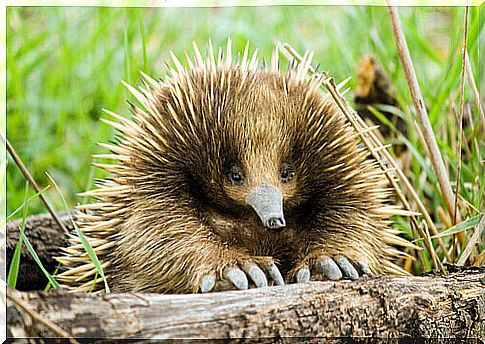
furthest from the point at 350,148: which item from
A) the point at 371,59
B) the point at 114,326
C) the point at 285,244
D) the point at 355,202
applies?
the point at 371,59

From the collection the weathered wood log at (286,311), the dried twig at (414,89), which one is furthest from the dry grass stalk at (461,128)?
the weathered wood log at (286,311)

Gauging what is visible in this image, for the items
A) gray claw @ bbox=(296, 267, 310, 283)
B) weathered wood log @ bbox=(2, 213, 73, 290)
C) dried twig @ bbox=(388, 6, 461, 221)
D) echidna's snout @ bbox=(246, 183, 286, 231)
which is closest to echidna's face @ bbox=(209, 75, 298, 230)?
echidna's snout @ bbox=(246, 183, 286, 231)

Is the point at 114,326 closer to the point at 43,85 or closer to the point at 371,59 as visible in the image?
the point at 371,59

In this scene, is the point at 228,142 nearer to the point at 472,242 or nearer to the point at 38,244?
the point at 472,242

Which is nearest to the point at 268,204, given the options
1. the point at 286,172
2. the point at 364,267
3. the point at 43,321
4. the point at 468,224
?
the point at 286,172

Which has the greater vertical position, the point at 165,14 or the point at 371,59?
the point at 165,14

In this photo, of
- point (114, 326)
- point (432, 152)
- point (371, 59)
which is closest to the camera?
point (114, 326)
